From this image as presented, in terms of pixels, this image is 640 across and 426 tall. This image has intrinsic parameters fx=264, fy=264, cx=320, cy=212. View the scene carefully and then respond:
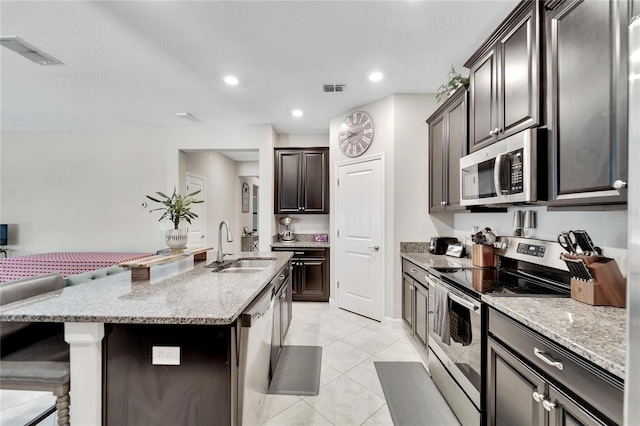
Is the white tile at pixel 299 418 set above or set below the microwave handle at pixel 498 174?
below

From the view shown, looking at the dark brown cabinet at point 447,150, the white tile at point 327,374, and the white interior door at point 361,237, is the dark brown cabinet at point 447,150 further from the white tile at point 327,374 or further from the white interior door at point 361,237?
the white tile at point 327,374

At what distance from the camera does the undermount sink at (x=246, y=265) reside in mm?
2277

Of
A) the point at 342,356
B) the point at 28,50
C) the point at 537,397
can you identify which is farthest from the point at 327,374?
the point at 28,50

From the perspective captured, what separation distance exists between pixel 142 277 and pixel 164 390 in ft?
2.73

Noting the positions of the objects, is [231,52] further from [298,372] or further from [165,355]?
[298,372]

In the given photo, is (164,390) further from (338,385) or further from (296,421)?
(338,385)

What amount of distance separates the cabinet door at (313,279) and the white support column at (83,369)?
303 cm

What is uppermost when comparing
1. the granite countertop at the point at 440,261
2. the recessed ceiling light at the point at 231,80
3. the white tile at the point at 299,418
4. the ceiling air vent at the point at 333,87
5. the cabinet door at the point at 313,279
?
the recessed ceiling light at the point at 231,80

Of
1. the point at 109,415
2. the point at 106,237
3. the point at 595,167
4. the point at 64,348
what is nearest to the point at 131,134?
the point at 106,237

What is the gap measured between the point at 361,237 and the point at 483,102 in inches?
80.9

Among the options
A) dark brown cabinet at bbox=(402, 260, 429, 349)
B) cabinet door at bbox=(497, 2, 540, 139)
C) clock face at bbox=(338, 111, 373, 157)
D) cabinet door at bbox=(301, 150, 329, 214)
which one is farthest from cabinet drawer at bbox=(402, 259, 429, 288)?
cabinet door at bbox=(301, 150, 329, 214)

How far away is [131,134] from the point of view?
481cm

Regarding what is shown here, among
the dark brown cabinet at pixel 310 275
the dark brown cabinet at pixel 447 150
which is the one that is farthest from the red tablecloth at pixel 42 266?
the dark brown cabinet at pixel 447 150

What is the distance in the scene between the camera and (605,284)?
116 centimetres
